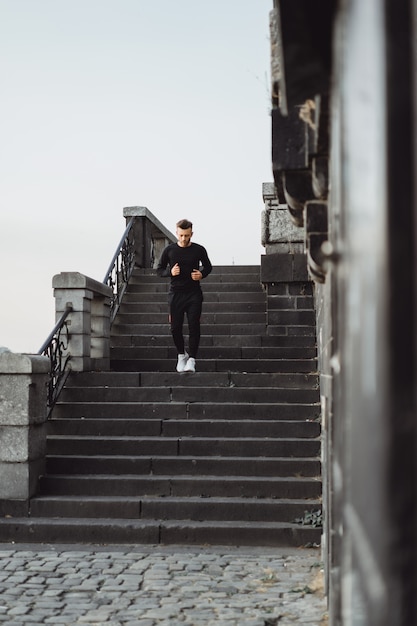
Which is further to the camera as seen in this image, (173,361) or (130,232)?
(130,232)

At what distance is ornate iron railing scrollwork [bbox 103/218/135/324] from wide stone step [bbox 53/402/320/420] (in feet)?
11.9

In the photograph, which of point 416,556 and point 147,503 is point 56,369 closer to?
point 147,503

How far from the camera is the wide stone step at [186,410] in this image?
10.5 m

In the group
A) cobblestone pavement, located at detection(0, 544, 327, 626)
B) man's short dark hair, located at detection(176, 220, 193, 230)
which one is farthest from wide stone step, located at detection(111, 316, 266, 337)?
cobblestone pavement, located at detection(0, 544, 327, 626)

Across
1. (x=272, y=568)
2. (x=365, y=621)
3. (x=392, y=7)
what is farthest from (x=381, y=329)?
(x=272, y=568)

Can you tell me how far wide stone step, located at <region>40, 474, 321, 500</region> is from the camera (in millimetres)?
9047

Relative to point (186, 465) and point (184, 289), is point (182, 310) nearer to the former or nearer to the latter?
point (184, 289)

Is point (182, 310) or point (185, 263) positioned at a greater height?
point (185, 263)

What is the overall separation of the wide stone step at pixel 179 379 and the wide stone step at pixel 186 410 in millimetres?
583

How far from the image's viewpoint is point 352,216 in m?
2.07

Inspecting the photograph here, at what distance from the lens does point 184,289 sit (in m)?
11.8

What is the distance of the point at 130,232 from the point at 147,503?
8.74m

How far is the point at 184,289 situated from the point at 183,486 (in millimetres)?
3266

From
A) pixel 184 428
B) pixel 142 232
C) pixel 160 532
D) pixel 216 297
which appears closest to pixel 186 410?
pixel 184 428
